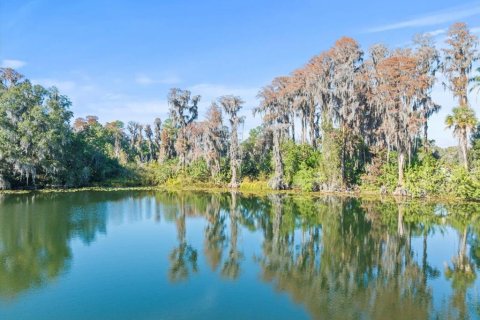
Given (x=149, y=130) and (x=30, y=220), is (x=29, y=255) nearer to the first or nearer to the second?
(x=30, y=220)

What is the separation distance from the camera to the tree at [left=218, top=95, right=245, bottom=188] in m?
46.8

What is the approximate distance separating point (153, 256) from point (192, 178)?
110 feet

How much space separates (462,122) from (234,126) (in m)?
24.0

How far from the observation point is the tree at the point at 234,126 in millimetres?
46750

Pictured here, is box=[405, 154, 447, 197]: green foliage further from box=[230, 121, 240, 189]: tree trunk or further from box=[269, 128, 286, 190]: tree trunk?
box=[230, 121, 240, 189]: tree trunk

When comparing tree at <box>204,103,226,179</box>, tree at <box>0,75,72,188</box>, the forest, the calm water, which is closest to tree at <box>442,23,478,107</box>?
the forest

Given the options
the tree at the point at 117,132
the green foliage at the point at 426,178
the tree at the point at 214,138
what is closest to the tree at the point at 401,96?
the green foliage at the point at 426,178

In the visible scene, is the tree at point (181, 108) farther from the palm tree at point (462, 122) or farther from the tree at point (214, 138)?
the palm tree at point (462, 122)

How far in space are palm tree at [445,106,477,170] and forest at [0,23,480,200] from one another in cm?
8

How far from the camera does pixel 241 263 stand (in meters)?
15.7

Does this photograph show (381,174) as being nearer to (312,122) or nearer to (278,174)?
(278,174)

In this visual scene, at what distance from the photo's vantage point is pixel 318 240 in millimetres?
19328

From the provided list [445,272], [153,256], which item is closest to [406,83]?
[445,272]

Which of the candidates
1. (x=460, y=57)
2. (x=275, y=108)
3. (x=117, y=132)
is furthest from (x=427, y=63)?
(x=117, y=132)
